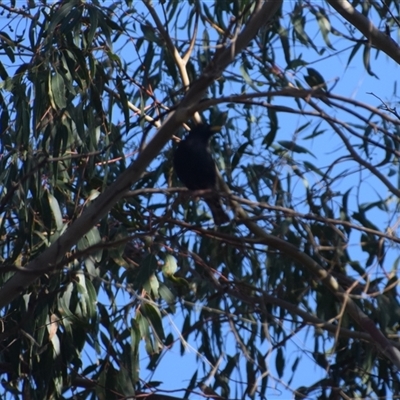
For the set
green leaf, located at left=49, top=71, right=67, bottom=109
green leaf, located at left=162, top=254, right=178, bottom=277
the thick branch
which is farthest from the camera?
green leaf, located at left=162, top=254, right=178, bottom=277

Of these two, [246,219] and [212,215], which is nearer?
[246,219]

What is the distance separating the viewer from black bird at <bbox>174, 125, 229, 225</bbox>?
4332mm

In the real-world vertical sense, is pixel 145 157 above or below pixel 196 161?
below

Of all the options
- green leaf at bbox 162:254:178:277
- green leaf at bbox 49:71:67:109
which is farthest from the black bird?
green leaf at bbox 49:71:67:109

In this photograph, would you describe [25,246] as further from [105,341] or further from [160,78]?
[160,78]

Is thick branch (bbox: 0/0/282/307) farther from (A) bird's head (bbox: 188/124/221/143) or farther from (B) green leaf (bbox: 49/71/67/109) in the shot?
(A) bird's head (bbox: 188/124/221/143)

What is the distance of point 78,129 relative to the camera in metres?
3.47

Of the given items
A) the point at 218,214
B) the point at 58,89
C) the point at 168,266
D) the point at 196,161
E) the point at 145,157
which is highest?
the point at 196,161

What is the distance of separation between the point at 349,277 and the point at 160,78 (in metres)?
1.33

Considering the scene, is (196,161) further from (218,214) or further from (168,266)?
(168,266)

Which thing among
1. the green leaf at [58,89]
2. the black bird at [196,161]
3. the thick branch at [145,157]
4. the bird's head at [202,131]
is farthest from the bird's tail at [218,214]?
the thick branch at [145,157]

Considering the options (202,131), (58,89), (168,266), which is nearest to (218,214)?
(202,131)

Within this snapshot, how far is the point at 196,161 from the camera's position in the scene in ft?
14.3

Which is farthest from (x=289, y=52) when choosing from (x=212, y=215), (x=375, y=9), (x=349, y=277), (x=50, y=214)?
(x=50, y=214)
